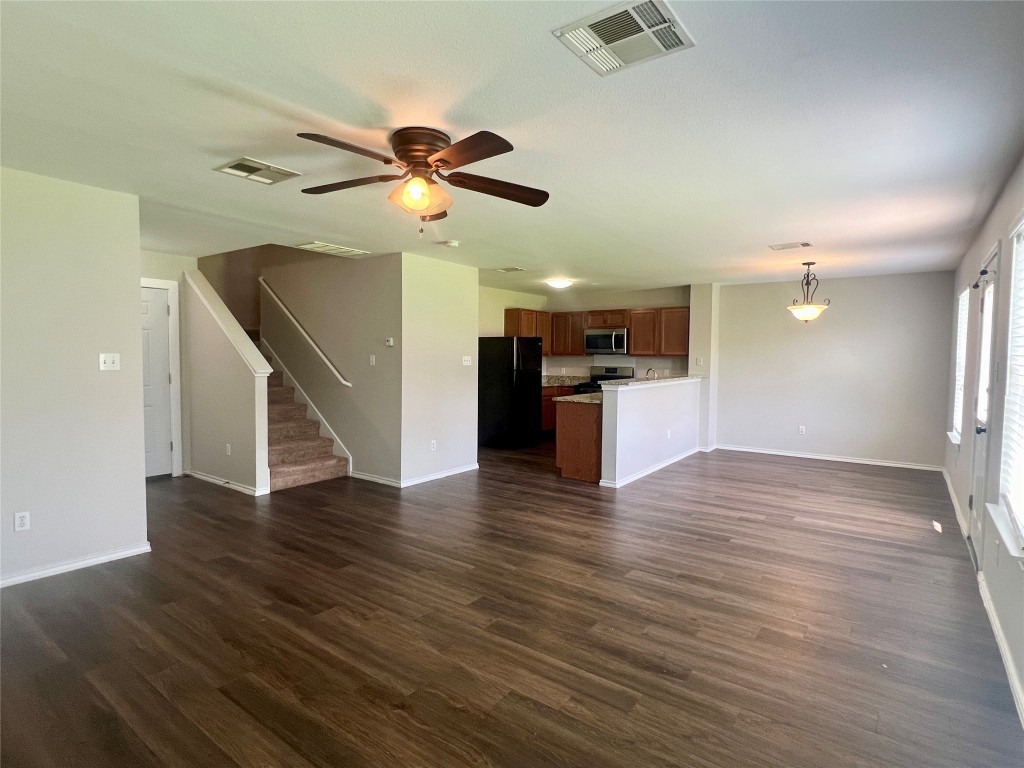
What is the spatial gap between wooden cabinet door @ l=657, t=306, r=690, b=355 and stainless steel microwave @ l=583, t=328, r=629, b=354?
1.91 ft

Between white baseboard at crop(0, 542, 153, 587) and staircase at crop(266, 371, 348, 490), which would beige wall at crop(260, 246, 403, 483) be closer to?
staircase at crop(266, 371, 348, 490)

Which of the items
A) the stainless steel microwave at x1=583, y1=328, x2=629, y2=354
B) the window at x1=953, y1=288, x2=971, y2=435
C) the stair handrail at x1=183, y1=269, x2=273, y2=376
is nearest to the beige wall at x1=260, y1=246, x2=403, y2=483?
the stair handrail at x1=183, y1=269, x2=273, y2=376

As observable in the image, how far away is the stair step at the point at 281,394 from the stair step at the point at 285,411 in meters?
0.07

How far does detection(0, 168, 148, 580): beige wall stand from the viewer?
10.2 feet

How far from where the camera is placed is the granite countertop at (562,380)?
909 cm

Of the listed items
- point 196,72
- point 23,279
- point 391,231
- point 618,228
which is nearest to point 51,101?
point 196,72

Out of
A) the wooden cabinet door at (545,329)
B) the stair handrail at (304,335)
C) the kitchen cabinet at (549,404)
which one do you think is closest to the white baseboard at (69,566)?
the stair handrail at (304,335)

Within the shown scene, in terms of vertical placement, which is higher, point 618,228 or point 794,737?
point 618,228

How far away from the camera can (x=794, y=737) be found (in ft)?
6.47

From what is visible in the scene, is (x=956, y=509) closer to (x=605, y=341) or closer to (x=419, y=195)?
(x=605, y=341)

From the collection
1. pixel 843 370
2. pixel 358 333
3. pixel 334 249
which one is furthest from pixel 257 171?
pixel 843 370

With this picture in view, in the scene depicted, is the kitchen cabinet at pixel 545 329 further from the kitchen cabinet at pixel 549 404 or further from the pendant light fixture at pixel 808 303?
the pendant light fixture at pixel 808 303

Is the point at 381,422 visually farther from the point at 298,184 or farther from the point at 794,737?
the point at 794,737

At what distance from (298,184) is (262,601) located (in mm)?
2469
